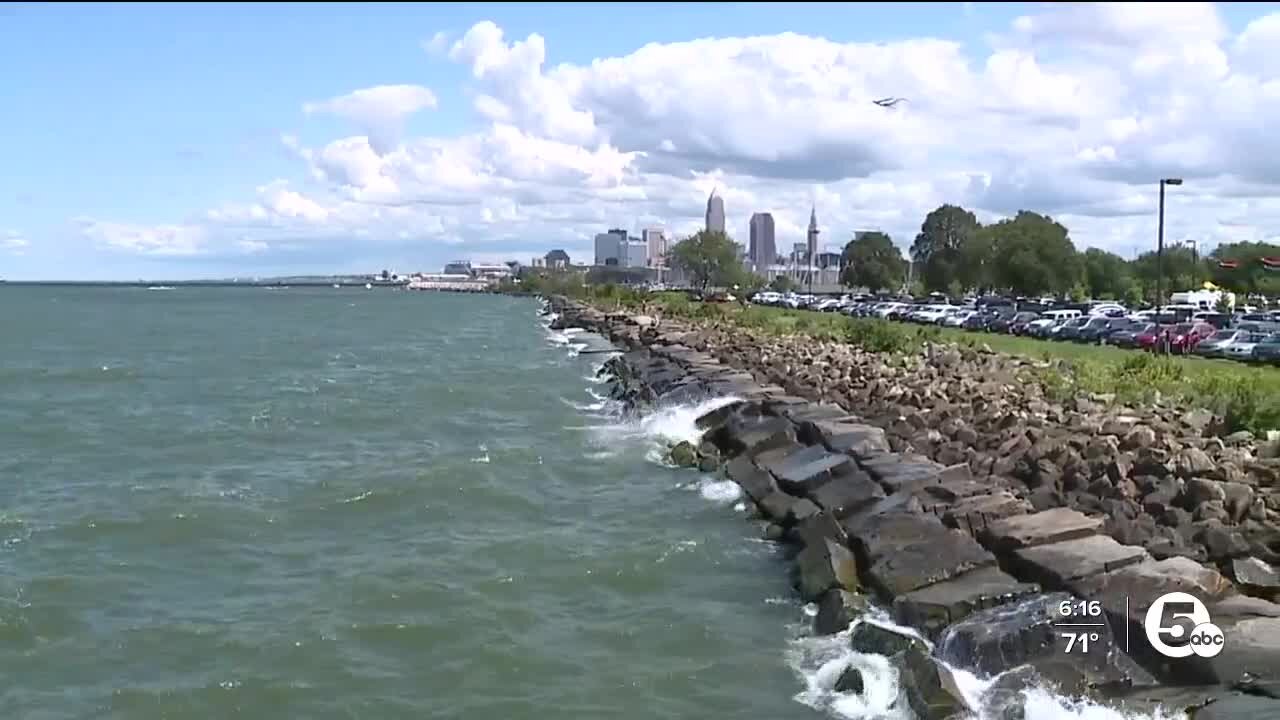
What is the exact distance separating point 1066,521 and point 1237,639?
12.9 ft

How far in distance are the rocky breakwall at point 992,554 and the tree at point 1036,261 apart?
254 feet

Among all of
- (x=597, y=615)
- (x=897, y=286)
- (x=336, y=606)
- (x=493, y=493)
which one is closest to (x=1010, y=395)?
(x=493, y=493)

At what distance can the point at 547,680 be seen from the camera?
1220cm

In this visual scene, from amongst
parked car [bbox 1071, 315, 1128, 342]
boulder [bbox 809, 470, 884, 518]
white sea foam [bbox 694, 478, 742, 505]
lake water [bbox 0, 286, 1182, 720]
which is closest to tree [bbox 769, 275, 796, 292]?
parked car [bbox 1071, 315, 1128, 342]

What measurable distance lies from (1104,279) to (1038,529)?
112 metres

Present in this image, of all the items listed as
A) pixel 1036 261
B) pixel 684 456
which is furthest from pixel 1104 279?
pixel 684 456

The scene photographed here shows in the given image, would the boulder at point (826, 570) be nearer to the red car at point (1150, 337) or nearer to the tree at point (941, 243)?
the red car at point (1150, 337)

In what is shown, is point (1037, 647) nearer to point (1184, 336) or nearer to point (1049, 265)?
point (1184, 336)

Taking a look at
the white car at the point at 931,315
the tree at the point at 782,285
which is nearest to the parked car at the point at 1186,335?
the white car at the point at 931,315

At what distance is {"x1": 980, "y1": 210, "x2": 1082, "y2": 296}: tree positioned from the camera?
325 feet

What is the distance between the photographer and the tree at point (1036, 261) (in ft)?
325

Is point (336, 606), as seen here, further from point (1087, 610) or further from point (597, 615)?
point (1087, 610)

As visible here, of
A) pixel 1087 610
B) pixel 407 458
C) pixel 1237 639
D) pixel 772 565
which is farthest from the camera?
pixel 407 458

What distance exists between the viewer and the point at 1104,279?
118 metres
